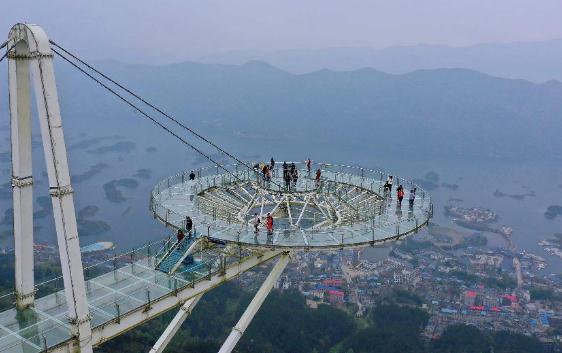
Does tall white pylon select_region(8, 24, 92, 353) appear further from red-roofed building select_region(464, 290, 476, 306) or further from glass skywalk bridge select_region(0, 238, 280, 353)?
red-roofed building select_region(464, 290, 476, 306)


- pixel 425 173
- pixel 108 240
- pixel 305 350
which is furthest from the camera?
pixel 425 173

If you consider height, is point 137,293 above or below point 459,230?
above

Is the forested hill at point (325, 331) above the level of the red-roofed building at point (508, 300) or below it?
above

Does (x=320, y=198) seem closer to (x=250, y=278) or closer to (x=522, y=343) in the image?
(x=522, y=343)

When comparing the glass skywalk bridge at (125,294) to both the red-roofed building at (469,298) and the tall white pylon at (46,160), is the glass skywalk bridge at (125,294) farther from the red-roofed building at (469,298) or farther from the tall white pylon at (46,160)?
the red-roofed building at (469,298)

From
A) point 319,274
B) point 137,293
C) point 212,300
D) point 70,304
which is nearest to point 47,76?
point 70,304

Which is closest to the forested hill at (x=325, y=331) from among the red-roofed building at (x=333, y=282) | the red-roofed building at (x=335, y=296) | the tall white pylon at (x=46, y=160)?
the red-roofed building at (x=335, y=296)

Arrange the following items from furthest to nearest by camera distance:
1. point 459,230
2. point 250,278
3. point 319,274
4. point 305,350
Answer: point 459,230 → point 319,274 → point 250,278 → point 305,350
